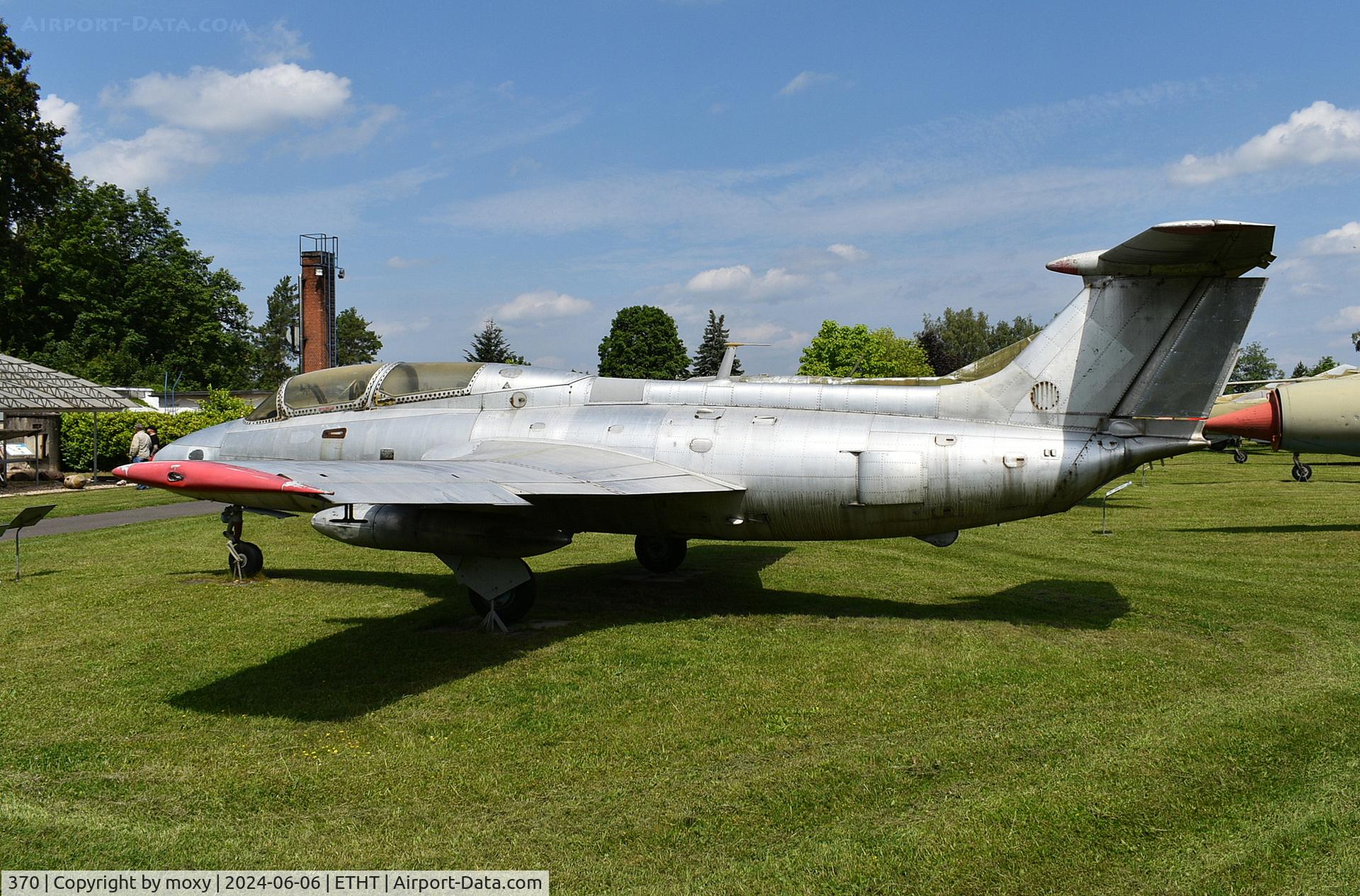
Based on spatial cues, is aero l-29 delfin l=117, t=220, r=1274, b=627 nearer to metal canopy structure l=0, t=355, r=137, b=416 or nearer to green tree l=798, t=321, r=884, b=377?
metal canopy structure l=0, t=355, r=137, b=416

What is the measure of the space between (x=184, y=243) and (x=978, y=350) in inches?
3772

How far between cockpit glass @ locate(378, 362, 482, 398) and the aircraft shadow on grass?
100 inches

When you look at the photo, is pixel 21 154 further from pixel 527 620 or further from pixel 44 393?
pixel 527 620

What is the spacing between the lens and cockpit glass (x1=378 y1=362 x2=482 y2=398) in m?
10.9

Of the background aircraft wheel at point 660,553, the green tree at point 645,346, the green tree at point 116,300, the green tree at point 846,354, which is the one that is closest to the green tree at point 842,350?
the green tree at point 846,354

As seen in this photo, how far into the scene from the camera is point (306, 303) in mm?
39375

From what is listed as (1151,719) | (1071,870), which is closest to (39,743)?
(1071,870)

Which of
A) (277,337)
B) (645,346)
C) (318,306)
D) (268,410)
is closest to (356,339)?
(277,337)

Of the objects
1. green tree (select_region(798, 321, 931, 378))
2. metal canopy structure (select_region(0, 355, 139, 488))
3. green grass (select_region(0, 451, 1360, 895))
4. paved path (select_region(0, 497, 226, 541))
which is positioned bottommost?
green grass (select_region(0, 451, 1360, 895))

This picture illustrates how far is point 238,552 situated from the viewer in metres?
11.7

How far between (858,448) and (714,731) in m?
3.54

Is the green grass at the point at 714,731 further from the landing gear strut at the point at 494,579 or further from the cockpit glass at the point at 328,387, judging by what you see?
the cockpit glass at the point at 328,387

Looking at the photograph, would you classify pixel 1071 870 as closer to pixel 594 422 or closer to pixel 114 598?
pixel 594 422

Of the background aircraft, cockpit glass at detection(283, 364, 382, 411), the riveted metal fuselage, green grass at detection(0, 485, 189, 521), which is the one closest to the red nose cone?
the background aircraft
